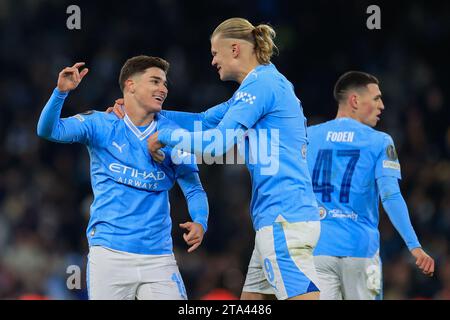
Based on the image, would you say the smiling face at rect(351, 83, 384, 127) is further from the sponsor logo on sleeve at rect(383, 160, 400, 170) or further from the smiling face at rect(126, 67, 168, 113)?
the smiling face at rect(126, 67, 168, 113)

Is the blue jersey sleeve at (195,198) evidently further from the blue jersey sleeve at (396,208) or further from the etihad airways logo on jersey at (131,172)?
the blue jersey sleeve at (396,208)

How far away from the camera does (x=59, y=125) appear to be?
5.34 m

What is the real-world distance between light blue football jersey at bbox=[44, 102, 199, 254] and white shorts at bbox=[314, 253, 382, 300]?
4.66ft

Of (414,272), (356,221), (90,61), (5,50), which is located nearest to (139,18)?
(90,61)

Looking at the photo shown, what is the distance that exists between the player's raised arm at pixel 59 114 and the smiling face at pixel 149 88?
44cm

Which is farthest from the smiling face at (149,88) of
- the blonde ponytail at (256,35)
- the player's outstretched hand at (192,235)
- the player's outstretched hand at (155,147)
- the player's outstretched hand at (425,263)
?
the player's outstretched hand at (425,263)

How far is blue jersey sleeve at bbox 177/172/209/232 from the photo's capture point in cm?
552

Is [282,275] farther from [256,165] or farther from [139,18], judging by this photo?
[139,18]

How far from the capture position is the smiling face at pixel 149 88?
562 cm

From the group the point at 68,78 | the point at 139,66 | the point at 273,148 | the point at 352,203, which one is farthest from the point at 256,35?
the point at 352,203

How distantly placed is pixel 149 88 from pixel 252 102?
0.88 metres

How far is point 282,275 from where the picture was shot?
4953 millimetres

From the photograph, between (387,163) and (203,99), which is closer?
(387,163)

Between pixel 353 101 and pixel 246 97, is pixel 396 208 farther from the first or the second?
pixel 246 97
